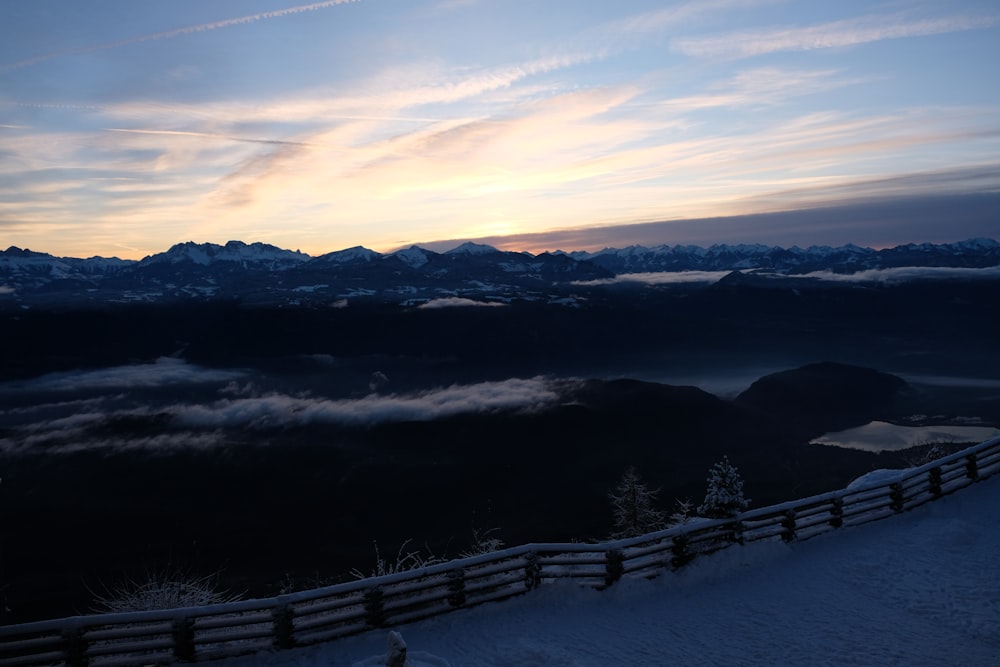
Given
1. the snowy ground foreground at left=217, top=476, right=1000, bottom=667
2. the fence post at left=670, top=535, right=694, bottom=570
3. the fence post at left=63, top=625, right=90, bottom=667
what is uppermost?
the fence post at left=63, top=625, right=90, bottom=667

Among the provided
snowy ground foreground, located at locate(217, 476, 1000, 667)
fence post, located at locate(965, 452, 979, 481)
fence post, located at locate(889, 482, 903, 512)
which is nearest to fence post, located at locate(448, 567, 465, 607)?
snowy ground foreground, located at locate(217, 476, 1000, 667)

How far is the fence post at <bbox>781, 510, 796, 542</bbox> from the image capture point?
61.7ft

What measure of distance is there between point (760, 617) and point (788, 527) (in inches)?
185

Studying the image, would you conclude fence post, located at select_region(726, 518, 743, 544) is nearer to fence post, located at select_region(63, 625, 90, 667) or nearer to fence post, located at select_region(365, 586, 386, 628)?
fence post, located at select_region(365, 586, 386, 628)

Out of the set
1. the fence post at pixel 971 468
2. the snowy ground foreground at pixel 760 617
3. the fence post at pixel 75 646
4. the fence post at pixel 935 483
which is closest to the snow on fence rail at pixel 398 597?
the fence post at pixel 75 646

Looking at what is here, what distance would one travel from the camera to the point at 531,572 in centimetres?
1608

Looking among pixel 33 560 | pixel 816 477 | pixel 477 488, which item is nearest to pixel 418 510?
pixel 477 488

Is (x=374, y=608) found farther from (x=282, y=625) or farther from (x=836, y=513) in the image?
(x=836, y=513)

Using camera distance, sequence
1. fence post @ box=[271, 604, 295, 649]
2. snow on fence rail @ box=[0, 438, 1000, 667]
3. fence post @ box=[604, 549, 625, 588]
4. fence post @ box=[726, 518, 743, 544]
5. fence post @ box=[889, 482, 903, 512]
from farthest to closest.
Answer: fence post @ box=[889, 482, 903, 512] < fence post @ box=[726, 518, 743, 544] < fence post @ box=[604, 549, 625, 588] < fence post @ box=[271, 604, 295, 649] < snow on fence rail @ box=[0, 438, 1000, 667]

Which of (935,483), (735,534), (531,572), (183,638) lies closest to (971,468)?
(935,483)

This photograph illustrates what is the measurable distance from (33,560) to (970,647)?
18007cm

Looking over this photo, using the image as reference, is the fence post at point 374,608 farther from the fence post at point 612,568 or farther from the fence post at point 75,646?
the fence post at point 612,568

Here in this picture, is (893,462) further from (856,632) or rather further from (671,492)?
(856,632)

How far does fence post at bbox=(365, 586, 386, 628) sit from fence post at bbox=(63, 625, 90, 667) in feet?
17.6
